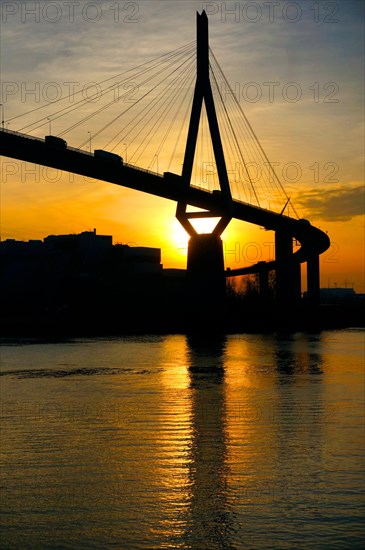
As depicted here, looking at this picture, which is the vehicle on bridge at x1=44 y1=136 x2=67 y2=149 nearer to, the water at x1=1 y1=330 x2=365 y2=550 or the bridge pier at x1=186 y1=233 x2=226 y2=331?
Answer: the bridge pier at x1=186 y1=233 x2=226 y2=331

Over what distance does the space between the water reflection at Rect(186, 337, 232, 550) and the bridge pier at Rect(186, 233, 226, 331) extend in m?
27.8

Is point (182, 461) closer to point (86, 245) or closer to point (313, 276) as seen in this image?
point (313, 276)

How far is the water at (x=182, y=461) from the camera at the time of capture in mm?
10883

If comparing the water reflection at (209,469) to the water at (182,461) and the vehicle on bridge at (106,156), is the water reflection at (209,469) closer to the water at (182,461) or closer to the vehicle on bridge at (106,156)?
the water at (182,461)

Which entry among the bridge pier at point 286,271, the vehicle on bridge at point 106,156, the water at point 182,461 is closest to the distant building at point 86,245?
the bridge pier at point 286,271

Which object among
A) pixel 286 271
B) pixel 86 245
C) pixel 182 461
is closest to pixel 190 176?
pixel 286 271

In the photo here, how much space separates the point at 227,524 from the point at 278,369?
21.7 metres

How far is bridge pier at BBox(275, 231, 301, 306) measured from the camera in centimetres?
7762

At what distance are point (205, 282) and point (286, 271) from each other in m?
25.8

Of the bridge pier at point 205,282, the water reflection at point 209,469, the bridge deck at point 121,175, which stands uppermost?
the bridge deck at point 121,175

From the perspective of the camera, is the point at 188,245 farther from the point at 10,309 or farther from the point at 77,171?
the point at 10,309

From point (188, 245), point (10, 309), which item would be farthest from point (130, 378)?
point (10, 309)

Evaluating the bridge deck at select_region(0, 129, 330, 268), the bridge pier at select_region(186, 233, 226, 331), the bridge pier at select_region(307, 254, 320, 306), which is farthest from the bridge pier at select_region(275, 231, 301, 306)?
the bridge pier at select_region(186, 233, 226, 331)

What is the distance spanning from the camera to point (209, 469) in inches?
555
